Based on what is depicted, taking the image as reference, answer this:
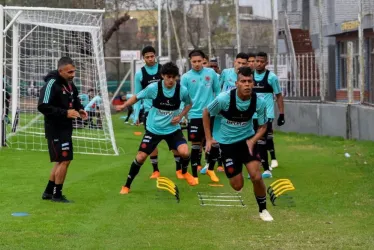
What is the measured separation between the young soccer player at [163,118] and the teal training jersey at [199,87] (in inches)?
63.6

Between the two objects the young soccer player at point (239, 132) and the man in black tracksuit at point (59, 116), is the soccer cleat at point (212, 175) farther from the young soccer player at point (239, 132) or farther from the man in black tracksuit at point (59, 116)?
the young soccer player at point (239, 132)

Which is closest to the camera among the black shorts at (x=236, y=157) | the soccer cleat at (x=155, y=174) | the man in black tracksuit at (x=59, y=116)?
the black shorts at (x=236, y=157)

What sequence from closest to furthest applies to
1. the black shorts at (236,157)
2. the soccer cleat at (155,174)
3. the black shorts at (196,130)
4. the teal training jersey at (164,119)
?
the black shorts at (236,157)
the teal training jersey at (164,119)
the black shorts at (196,130)
the soccer cleat at (155,174)

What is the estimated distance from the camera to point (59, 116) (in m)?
11.9

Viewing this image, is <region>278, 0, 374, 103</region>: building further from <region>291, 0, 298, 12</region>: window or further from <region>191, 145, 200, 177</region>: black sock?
<region>191, 145, 200, 177</region>: black sock

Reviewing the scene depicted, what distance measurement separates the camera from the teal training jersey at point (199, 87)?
49.6 ft

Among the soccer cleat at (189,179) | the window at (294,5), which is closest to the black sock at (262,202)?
the soccer cleat at (189,179)

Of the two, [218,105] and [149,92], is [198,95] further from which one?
[218,105]

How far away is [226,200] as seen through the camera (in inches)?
493

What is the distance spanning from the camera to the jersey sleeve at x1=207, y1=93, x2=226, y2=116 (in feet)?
35.6

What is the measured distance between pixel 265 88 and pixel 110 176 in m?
3.04

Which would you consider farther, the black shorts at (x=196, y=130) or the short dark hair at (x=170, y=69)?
the black shorts at (x=196, y=130)

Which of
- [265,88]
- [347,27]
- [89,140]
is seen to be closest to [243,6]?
[347,27]

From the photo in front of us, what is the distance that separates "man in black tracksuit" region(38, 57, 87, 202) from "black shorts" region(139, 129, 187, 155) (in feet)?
4.29
